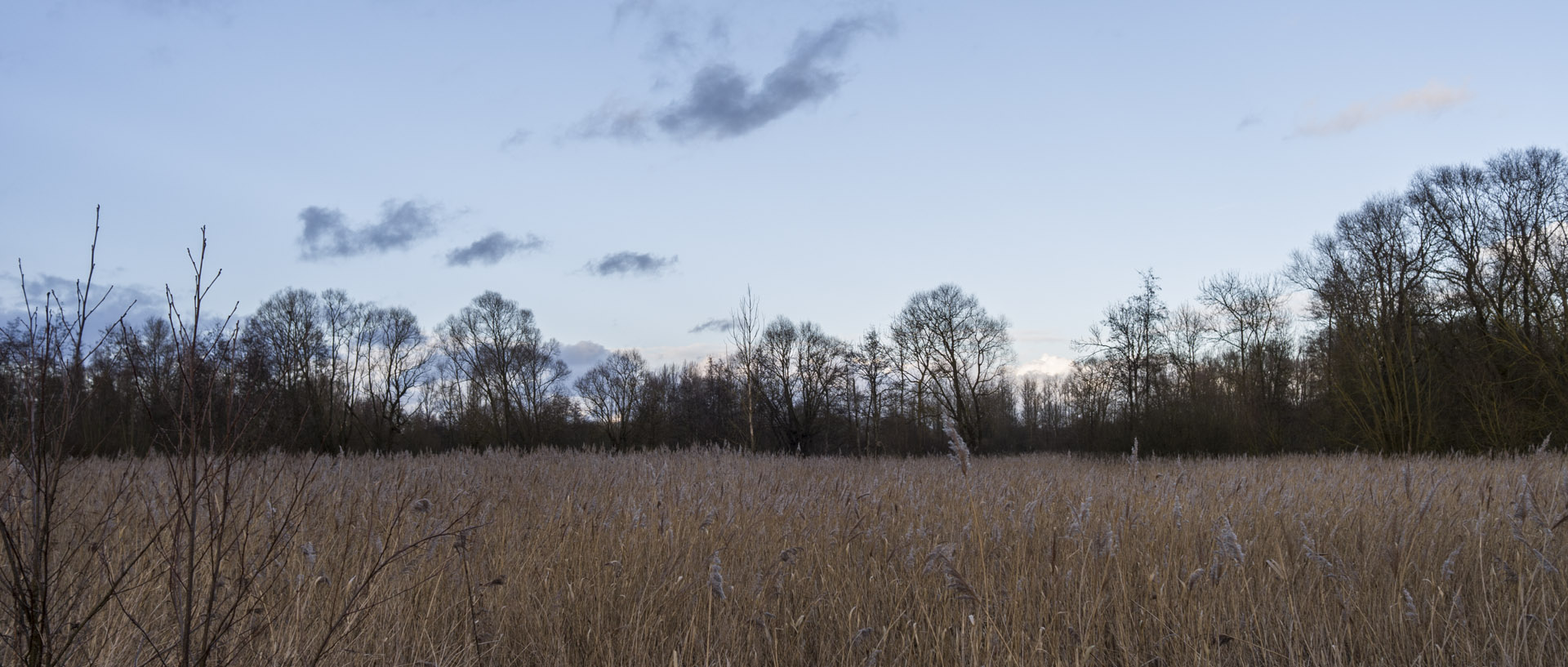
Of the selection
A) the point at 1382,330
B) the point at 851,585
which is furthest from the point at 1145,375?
the point at 851,585

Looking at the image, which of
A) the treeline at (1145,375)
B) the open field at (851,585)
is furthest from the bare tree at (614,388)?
the open field at (851,585)

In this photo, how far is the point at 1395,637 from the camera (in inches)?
121

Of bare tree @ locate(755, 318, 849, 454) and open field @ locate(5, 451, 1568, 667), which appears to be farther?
bare tree @ locate(755, 318, 849, 454)

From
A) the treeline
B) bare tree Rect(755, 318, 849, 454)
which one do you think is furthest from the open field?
bare tree Rect(755, 318, 849, 454)

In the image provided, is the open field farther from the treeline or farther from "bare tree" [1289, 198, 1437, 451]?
"bare tree" [1289, 198, 1437, 451]

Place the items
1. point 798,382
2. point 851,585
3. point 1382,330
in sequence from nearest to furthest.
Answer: point 851,585
point 1382,330
point 798,382

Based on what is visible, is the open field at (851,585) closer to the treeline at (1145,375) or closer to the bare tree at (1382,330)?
the treeline at (1145,375)

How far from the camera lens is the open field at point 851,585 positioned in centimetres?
295

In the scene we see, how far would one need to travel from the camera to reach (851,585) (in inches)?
148

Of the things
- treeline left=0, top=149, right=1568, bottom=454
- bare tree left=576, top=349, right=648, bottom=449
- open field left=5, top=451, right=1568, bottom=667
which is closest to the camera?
open field left=5, top=451, right=1568, bottom=667

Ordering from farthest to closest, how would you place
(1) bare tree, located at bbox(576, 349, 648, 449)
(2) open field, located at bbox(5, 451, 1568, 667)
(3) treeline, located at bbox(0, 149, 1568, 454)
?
(1) bare tree, located at bbox(576, 349, 648, 449) < (3) treeline, located at bbox(0, 149, 1568, 454) < (2) open field, located at bbox(5, 451, 1568, 667)

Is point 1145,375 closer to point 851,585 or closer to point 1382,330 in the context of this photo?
point 1382,330

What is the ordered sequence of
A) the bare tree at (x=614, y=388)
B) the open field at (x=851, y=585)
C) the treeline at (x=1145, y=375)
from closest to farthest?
1. the open field at (x=851, y=585)
2. the treeline at (x=1145, y=375)
3. the bare tree at (x=614, y=388)

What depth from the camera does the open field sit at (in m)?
2.95
